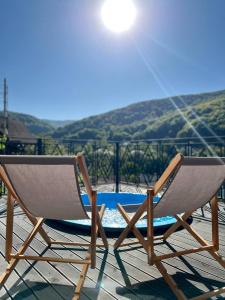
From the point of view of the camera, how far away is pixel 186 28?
1034 cm

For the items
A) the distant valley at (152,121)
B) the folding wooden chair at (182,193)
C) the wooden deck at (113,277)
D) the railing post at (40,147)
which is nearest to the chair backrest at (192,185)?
the folding wooden chair at (182,193)

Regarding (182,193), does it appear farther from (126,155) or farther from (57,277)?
(126,155)

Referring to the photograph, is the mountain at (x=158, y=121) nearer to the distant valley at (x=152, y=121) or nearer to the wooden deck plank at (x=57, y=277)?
the distant valley at (x=152, y=121)

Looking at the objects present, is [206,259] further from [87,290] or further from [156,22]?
[156,22]

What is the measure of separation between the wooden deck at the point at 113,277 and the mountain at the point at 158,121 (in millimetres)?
22852

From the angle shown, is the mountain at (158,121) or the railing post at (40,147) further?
the mountain at (158,121)

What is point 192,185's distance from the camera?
2059 mm

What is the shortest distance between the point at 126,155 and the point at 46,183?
5.03m

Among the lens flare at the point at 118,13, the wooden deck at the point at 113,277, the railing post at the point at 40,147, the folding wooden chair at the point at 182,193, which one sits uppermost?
the lens flare at the point at 118,13

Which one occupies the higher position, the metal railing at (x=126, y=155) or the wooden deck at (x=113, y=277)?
the metal railing at (x=126, y=155)

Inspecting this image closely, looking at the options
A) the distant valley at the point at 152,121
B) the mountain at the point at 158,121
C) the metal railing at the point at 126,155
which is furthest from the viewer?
the distant valley at the point at 152,121

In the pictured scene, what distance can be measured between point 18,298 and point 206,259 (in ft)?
5.07

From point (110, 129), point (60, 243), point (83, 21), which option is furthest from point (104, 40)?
point (110, 129)

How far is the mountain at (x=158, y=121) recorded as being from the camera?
3381cm
